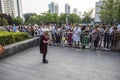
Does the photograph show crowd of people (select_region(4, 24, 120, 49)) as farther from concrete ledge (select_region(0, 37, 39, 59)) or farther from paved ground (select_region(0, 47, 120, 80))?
paved ground (select_region(0, 47, 120, 80))

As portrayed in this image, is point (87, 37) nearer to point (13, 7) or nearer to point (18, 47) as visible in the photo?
point (18, 47)

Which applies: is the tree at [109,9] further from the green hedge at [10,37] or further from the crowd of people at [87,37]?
the green hedge at [10,37]

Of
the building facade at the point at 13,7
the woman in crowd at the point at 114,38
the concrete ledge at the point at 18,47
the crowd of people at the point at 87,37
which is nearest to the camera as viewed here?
the concrete ledge at the point at 18,47

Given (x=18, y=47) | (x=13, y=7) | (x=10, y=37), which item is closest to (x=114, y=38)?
(x=18, y=47)

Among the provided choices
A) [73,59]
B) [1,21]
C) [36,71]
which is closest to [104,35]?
[73,59]

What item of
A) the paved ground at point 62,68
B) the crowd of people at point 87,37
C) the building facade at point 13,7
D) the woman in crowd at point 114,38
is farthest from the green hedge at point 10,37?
→ the building facade at point 13,7

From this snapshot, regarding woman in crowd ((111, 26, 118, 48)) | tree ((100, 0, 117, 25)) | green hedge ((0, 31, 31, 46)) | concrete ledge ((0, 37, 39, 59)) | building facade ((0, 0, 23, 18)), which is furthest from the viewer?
building facade ((0, 0, 23, 18))

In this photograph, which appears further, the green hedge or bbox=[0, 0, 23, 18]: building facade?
bbox=[0, 0, 23, 18]: building facade

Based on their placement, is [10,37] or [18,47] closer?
[18,47]

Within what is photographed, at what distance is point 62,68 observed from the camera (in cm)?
578

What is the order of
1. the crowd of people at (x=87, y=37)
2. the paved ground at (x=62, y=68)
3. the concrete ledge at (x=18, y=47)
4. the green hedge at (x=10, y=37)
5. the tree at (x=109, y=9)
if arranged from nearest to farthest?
the paved ground at (x=62, y=68), the concrete ledge at (x=18, y=47), the green hedge at (x=10, y=37), the crowd of people at (x=87, y=37), the tree at (x=109, y=9)

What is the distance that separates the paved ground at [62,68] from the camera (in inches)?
194

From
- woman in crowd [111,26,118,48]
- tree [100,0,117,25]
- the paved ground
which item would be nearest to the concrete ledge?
the paved ground

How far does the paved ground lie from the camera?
4926 millimetres
